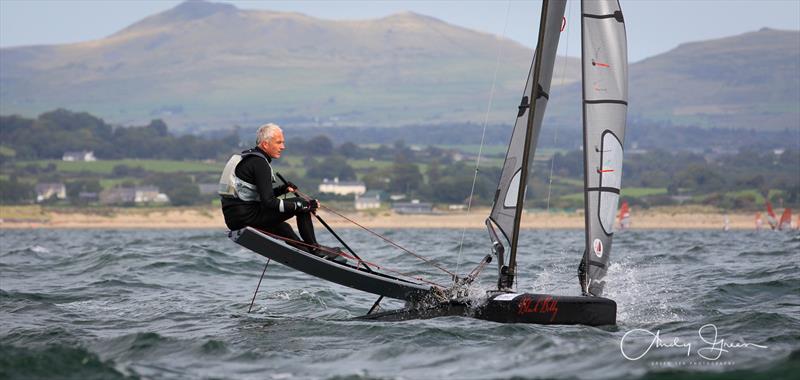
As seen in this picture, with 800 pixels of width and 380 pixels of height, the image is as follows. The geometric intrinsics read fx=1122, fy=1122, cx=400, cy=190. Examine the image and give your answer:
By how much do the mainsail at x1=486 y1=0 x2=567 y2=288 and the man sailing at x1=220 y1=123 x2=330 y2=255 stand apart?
7.01 feet

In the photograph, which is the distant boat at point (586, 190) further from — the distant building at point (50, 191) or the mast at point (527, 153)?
the distant building at point (50, 191)

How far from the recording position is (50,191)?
347 ft

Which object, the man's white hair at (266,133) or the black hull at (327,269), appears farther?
the man's white hair at (266,133)

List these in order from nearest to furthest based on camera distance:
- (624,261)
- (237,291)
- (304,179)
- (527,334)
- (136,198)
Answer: (527,334) < (237,291) < (624,261) < (136,198) < (304,179)

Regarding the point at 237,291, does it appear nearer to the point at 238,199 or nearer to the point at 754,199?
the point at 238,199

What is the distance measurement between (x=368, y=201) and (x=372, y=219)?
26.9 feet

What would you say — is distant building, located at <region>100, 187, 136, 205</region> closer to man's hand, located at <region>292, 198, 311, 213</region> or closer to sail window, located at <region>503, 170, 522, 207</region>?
sail window, located at <region>503, 170, 522, 207</region>

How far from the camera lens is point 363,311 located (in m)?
13.9

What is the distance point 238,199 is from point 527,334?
3.45 metres

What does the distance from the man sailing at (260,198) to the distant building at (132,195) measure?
91.0 meters

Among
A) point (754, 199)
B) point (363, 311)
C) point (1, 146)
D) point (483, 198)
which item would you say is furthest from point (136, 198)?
point (363, 311)
